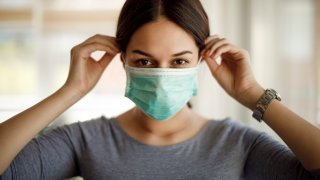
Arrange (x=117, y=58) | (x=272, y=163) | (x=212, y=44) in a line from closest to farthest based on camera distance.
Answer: (x=272, y=163)
(x=212, y=44)
(x=117, y=58)

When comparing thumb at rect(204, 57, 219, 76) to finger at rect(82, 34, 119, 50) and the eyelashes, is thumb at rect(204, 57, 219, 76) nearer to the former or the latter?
the eyelashes

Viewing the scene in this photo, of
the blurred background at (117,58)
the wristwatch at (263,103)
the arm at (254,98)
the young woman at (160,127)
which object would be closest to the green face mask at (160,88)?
the young woman at (160,127)

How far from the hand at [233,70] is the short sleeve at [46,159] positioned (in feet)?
2.01

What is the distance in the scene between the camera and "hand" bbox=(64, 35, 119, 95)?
3.54 ft

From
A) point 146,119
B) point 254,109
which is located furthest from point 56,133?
point 254,109

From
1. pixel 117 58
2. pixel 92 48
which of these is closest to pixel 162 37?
pixel 92 48

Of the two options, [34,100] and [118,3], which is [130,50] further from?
[34,100]

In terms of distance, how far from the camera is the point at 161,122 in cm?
114

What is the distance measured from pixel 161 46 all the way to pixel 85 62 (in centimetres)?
31

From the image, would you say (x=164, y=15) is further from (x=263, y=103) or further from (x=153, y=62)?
(x=263, y=103)

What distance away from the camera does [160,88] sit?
3.35ft

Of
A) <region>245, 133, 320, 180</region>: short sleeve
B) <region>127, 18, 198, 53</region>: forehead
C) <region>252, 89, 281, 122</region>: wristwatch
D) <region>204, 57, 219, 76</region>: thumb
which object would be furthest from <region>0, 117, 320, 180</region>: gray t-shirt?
<region>127, 18, 198, 53</region>: forehead

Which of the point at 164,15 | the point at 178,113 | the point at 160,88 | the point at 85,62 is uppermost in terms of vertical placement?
the point at 164,15

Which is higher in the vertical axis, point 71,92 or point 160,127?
point 71,92
